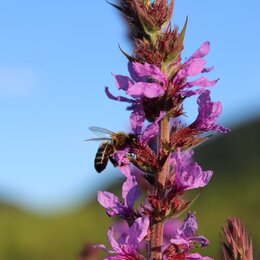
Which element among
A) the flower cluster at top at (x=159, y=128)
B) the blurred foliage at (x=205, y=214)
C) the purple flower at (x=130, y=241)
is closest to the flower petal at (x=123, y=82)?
the flower cluster at top at (x=159, y=128)

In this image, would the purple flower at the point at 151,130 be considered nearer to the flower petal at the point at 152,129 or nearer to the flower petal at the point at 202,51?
the flower petal at the point at 152,129

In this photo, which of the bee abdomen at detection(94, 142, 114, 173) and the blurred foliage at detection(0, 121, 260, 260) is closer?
the bee abdomen at detection(94, 142, 114, 173)

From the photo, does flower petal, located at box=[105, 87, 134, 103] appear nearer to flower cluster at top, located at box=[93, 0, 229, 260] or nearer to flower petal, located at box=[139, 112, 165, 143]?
flower cluster at top, located at box=[93, 0, 229, 260]

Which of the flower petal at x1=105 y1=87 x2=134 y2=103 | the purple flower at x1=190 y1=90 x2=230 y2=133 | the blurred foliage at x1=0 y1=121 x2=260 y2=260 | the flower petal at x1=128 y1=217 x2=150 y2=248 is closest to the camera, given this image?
the flower petal at x1=128 y1=217 x2=150 y2=248

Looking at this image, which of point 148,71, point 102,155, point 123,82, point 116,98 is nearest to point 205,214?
point 102,155

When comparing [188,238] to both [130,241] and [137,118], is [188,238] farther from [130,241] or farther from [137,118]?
[137,118]

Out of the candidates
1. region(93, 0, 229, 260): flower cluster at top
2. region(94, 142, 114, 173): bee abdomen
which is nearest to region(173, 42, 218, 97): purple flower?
region(93, 0, 229, 260): flower cluster at top

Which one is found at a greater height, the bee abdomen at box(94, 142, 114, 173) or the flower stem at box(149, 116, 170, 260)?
the bee abdomen at box(94, 142, 114, 173)
